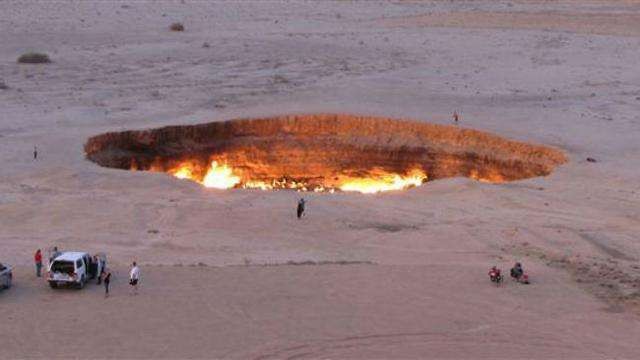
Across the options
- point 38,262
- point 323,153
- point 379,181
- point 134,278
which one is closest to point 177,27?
point 323,153

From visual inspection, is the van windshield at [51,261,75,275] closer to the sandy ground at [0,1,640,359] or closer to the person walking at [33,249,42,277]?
the sandy ground at [0,1,640,359]

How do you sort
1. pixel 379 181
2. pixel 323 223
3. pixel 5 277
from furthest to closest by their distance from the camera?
pixel 379 181, pixel 323 223, pixel 5 277

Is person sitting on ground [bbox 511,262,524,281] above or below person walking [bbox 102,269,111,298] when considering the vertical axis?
above

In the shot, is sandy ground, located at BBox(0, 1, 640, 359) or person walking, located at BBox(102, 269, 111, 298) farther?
person walking, located at BBox(102, 269, 111, 298)

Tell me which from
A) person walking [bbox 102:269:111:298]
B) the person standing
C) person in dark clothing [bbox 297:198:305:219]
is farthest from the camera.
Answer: person in dark clothing [bbox 297:198:305:219]

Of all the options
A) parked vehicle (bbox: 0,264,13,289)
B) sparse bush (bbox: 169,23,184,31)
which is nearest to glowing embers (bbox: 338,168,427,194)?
parked vehicle (bbox: 0,264,13,289)

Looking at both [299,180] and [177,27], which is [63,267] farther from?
[177,27]

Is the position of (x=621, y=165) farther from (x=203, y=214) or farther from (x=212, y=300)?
(x=212, y=300)
